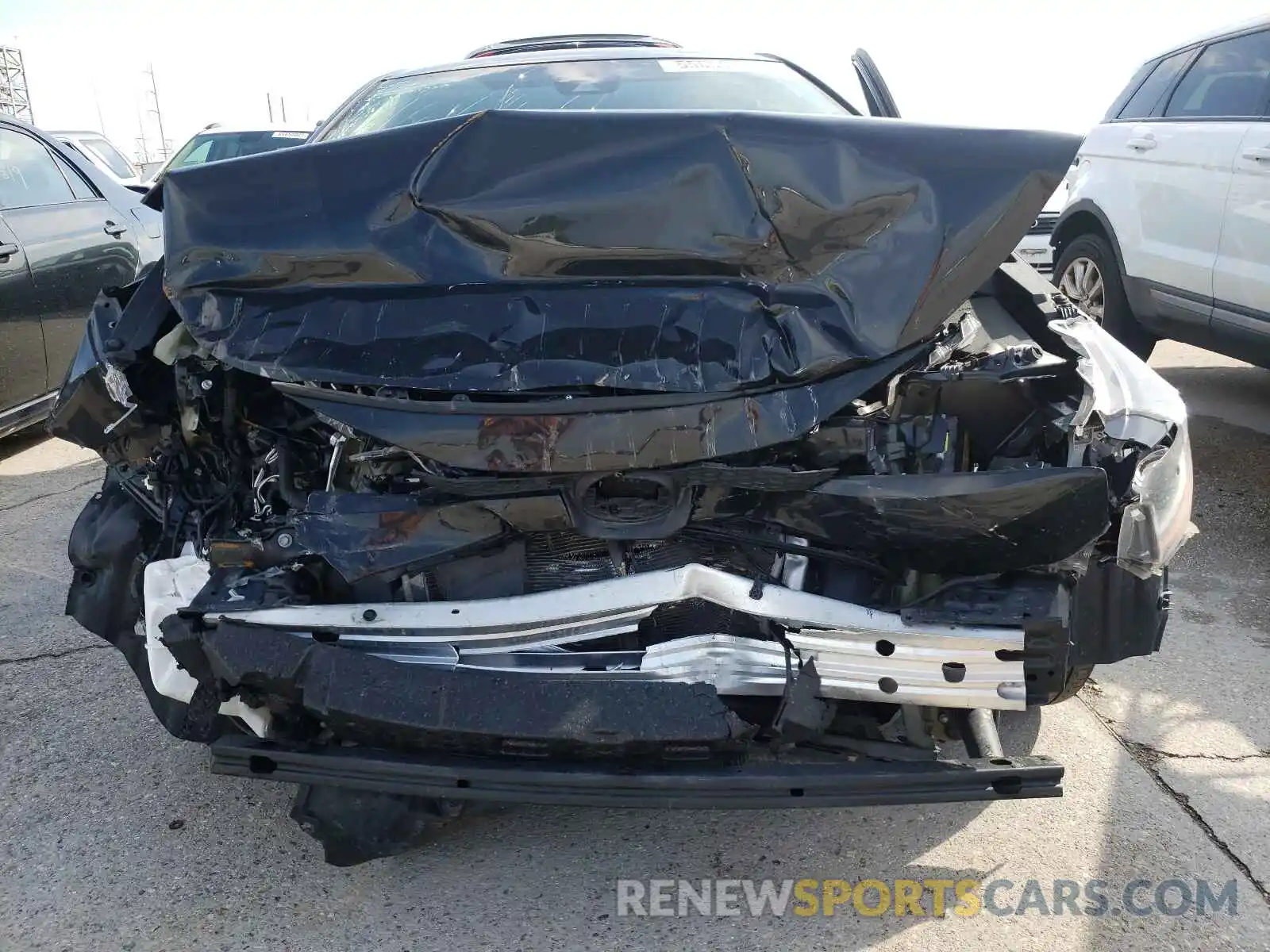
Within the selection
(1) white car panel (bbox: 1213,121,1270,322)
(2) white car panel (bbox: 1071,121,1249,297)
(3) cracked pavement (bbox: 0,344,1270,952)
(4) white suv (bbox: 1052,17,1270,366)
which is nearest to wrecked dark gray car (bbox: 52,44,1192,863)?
(3) cracked pavement (bbox: 0,344,1270,952)

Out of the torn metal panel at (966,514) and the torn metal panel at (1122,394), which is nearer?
the torn metal panel at (966,514)

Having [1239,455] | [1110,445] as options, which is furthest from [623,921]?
[1239,455]

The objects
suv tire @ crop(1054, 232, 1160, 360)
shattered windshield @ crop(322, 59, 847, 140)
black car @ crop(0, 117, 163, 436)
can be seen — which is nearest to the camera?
shattered windshield @ crop(322, 59, 847, 140)

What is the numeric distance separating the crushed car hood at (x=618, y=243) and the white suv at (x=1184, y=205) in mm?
2210

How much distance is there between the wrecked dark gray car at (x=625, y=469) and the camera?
1.94 m

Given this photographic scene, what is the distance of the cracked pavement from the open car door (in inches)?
78.6

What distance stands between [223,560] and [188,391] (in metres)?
0.42

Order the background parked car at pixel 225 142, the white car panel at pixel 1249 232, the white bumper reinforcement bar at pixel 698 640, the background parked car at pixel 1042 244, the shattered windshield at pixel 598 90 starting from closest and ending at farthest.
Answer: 1. the white bumper reinforcement bar at pixel 698 640
2. the shattered windshield at pixel 598 90
3. the white car panel at pixel 1249 232
4. the background parked car at pixel 1042 244
5. the background parked car at pixel 225 142

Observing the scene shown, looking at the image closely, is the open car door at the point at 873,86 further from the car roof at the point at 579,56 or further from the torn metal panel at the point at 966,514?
the torn metal panel at the point at 966,514

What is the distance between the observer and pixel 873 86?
327 cm

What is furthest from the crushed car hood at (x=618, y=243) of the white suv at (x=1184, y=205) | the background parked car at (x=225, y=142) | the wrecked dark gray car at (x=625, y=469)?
the background parked car at (x=225, y=142)

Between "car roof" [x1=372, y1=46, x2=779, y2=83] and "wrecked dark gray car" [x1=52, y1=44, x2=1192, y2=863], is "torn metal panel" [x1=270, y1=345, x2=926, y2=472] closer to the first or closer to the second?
"wrecked dark gray car" [x1=52, y1=44, x2=1192, y2=863]

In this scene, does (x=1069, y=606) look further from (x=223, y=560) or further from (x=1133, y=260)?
(x=1133, y=260)

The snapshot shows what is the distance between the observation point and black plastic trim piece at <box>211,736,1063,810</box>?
1.92 meters
